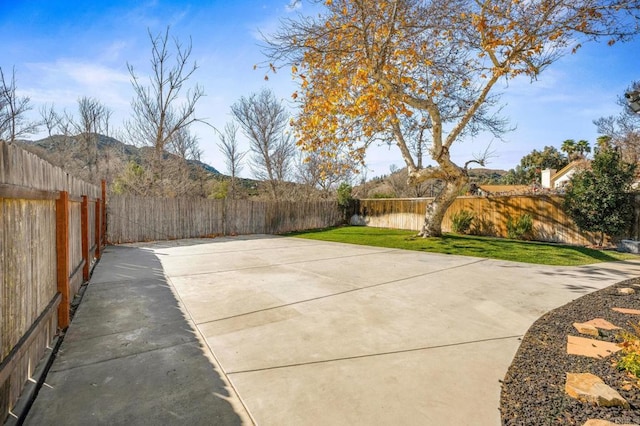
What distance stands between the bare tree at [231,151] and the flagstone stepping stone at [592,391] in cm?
1752

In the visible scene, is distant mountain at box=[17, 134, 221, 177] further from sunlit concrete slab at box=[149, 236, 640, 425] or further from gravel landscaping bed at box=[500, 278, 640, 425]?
gravel landscaping bed at box=[500, 278, 640, 425]

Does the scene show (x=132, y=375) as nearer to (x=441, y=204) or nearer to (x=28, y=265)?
(x=28, y=265)

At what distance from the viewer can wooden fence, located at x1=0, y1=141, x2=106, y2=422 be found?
1678mm

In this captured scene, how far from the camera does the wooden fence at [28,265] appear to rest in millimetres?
1678

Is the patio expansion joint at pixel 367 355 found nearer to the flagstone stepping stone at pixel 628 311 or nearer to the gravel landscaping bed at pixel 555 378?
the gravel landscaping bed at pixel 555 378

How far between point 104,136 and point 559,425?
72.0 feet

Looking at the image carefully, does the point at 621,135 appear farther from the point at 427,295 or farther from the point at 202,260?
the point at 202,260

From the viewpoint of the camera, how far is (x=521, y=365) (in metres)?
2.17

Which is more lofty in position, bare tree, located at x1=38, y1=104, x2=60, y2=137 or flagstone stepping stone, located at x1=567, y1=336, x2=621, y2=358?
bare tree, located at x1=38, y1=104, x2=60, y2=137

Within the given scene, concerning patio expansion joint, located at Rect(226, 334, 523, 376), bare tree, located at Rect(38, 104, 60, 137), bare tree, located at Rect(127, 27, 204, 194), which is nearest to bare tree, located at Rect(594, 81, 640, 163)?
patio expansion joint, located at Rect(226, 334, 523, 376)

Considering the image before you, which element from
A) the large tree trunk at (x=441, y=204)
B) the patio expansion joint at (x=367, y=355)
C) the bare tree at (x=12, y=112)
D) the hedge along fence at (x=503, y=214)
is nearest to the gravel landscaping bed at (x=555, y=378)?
the patio expansion joint at (x=367, y=355)

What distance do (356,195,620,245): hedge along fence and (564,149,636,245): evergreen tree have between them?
62cm

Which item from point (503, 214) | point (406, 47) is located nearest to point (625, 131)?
point (503, 214)

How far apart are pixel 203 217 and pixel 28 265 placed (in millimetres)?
10321
